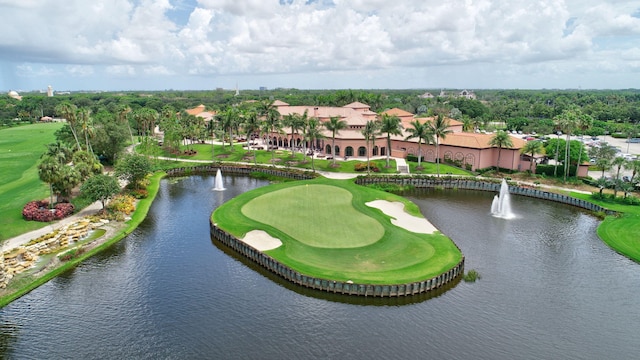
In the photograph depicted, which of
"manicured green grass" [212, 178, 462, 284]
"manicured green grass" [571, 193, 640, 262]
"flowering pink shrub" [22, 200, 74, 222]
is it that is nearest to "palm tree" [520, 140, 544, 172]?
"manicured green grass" [571, 193, 640, 262]

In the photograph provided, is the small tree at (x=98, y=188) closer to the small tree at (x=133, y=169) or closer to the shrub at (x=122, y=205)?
the shrub at (x=122, y=205)

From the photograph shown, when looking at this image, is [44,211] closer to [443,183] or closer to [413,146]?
[443,183]

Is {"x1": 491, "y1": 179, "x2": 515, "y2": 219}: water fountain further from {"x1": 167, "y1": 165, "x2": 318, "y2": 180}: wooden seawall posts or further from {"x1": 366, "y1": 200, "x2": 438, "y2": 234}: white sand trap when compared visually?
{"x1": 167, "y1": 165, "x2": 318, "y2": 180}: wooden seawall posts

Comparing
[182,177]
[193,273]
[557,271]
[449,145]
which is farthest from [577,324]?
[182,177]

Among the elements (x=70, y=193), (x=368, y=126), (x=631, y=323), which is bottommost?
(x=631, y=323)

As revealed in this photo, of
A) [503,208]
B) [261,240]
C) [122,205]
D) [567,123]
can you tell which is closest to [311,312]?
[261,240]

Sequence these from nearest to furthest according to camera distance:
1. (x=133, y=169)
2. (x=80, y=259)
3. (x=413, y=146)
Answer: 1. (x=80, y=259)
2. (x=133, y=169)
3. (x=413, y=146)

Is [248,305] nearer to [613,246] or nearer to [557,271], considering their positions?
[557,271]
